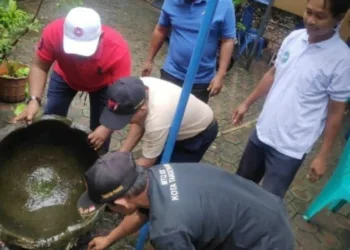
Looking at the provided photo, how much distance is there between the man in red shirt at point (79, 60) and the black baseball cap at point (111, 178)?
947 mm

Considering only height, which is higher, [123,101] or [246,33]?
[123,101]

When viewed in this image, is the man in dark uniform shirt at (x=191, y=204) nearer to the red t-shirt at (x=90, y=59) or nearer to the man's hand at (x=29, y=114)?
the man's hand at (x=29, y=114)

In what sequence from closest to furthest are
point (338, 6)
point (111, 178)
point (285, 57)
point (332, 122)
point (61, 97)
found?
point (111, 178) < point (338, 6) < point (332, 122) < point (285, 57) < point (61, 97)

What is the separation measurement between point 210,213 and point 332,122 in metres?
1.05

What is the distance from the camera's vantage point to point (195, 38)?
10.7 feet

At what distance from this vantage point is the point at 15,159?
295 cm

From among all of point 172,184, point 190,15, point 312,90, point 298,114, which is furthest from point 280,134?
point 190,15

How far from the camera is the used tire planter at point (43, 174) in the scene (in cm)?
270

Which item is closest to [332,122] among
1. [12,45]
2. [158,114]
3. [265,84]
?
[265,84]

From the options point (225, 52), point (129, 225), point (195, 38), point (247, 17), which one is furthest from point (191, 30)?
point (247, 17)

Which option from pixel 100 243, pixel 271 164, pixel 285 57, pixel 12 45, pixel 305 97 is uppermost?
pixel 285 57

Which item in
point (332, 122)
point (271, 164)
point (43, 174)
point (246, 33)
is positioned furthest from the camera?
point (246, 33)

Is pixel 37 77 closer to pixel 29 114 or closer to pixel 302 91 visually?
pixel 29 114

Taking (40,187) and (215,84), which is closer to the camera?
(40,187)
